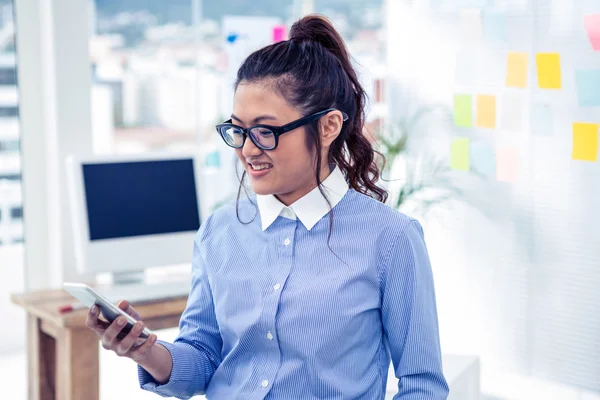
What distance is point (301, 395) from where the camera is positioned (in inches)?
53.0

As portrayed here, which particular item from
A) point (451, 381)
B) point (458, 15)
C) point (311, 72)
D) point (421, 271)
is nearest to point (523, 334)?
point (451, 381)

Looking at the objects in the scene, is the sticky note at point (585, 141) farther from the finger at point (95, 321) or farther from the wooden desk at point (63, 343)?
the finger at point (95, 321)

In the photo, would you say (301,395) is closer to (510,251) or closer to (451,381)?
(451,381)

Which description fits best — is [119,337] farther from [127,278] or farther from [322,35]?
[127,278]

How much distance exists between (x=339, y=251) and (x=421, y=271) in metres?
0.15

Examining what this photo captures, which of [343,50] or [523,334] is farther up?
[343,50]

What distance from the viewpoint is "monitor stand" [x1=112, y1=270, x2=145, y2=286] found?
2676 mm

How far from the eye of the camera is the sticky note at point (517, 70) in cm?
263

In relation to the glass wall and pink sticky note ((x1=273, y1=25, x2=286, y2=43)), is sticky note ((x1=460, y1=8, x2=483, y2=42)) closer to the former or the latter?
pink sticky note ((x1=273, y1=25, x2=286, y2=43))

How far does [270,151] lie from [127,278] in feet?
4.99

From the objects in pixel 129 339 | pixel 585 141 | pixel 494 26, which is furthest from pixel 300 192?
pixel 494 26

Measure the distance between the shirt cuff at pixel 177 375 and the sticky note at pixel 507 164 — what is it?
1.60 metres

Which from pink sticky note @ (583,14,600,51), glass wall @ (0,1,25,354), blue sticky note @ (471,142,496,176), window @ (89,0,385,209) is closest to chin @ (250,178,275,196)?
pink sticky note @ (583,14,600,51)

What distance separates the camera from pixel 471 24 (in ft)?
9.27
